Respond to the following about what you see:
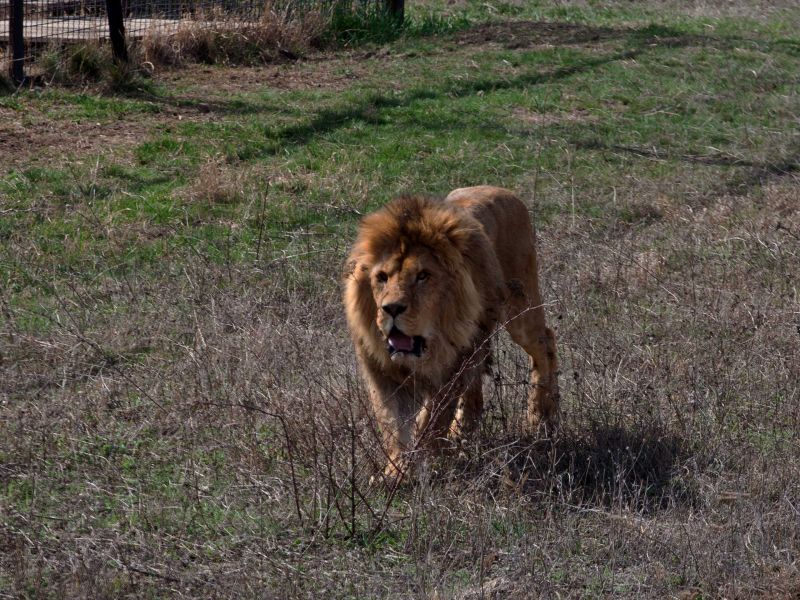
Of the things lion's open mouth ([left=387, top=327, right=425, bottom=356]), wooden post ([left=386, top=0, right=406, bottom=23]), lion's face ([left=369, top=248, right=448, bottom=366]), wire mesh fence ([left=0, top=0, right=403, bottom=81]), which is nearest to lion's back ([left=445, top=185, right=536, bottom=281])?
lion's face ([left=369, top=248, right=448, bottom=366])

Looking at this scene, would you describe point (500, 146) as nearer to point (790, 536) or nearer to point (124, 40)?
point (124, 40)

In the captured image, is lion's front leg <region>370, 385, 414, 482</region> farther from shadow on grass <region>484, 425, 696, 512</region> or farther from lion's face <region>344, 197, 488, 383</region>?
shadow on grass <region>484, 425, 696, 512</region>

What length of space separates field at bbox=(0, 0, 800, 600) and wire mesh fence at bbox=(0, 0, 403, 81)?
67cm

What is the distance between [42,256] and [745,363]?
4509 mm

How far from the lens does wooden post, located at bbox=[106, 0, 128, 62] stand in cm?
1170

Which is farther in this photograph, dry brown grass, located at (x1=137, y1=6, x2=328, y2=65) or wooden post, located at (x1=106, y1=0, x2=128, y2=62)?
dry brown grass, located at (x1=137, y1=6, x2=328, y2=65)

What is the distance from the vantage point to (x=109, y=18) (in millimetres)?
11688

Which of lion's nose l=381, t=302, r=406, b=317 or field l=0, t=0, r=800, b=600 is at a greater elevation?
lion's nose l=381, t=302, r=406, b=317

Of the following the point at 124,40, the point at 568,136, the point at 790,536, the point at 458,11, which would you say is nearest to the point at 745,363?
the point at 790,536

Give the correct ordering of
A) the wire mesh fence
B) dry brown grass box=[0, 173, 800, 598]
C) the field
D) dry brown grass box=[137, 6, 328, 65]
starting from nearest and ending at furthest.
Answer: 1. dry brown grass box=[0, 173, 800, 598]
2. the field
3. the wire mesh fence
4. dry brown grass box=[137, 6, 328, 65]

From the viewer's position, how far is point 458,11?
688 inches

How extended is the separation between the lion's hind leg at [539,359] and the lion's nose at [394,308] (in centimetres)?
108

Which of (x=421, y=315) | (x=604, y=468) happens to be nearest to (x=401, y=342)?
(x=421, y=315)

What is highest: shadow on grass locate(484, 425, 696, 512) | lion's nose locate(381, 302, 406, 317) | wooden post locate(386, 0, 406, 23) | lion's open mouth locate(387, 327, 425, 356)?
wooden post locate(386, 0, 406, 23)
